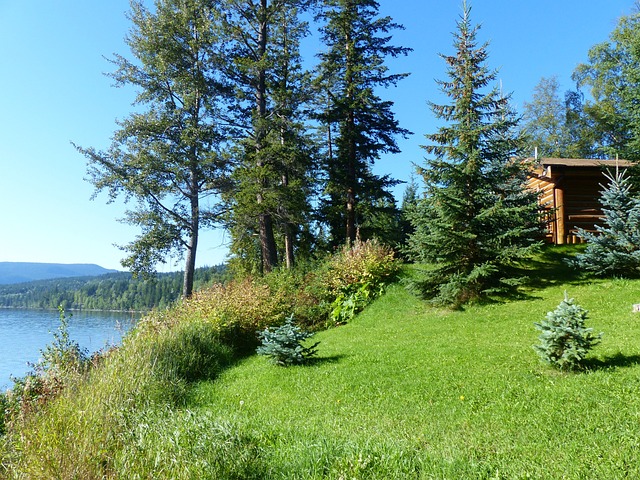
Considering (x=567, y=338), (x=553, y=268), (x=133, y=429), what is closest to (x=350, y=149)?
(x=553, y=268)

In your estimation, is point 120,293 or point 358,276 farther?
point 120,293

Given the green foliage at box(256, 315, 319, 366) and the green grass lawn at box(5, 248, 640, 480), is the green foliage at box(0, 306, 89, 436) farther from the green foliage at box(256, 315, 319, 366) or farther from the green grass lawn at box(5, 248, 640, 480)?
the green foliage at box(256, 315, 319, 366)

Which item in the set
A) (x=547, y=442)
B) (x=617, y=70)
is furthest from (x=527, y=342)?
(x=617, y=70)

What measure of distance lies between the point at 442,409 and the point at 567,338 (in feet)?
6.64

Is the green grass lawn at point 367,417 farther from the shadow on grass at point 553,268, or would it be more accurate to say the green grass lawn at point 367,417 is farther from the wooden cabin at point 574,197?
the wooden cabin at point 574,197

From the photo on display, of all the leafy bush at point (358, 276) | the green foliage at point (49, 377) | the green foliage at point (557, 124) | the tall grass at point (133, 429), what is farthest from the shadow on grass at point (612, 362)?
the green foliage at point (557, 124)

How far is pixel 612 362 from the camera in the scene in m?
5.48

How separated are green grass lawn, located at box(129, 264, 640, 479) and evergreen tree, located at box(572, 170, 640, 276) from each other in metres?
2.51

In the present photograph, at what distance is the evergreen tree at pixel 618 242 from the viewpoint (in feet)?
34.6

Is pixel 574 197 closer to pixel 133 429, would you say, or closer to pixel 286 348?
pixel 286 348

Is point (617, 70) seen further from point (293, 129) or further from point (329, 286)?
point (329, 286)

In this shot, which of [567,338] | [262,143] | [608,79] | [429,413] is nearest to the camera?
[429,413]

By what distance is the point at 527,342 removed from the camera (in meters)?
7.02

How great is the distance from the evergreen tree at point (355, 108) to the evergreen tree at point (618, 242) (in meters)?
8.43
